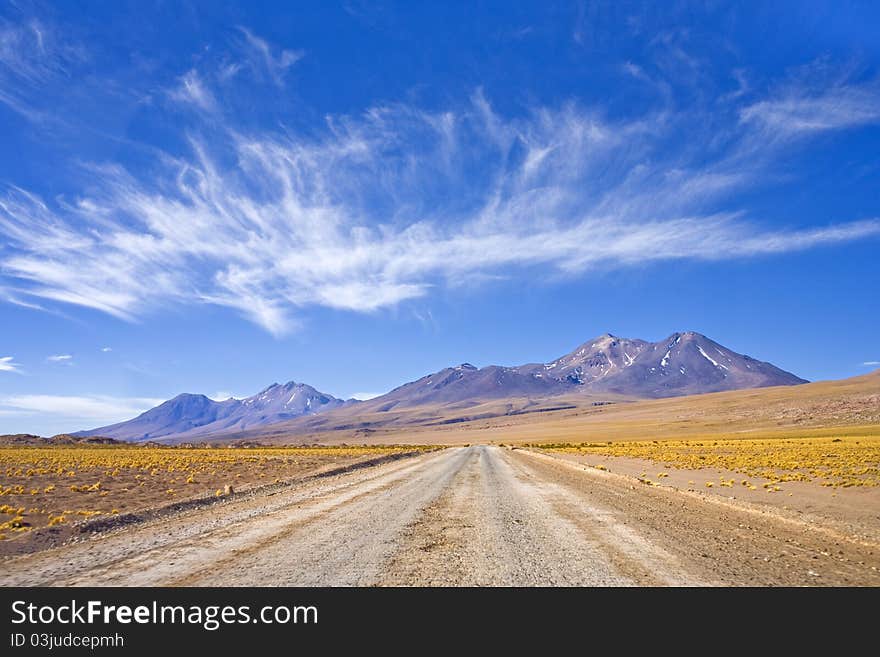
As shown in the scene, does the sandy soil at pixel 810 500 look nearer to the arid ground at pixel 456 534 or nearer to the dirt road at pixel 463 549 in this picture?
the arid ground at pixel 456 534

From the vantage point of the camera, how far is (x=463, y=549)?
976cm

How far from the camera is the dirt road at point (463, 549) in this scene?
779 cm

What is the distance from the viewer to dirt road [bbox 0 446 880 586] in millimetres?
7785

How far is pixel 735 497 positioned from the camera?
19.5 m

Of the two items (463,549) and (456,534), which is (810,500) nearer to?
(456,534)

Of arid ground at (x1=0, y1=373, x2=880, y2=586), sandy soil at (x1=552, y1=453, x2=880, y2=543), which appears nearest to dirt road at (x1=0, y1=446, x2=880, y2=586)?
arid ground at (x1=0, y1=373, x2=880, y2=586)

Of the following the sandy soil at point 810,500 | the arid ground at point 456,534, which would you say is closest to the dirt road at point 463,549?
the arid ground at point 456,534
